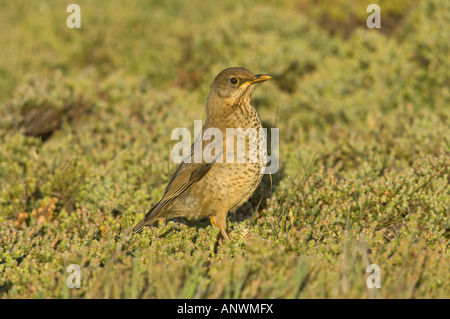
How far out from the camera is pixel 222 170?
503 centimetres

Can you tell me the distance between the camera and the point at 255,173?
16.4 ft

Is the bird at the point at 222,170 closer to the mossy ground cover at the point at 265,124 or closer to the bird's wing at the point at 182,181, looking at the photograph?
the bird's wing at the point at 182,181

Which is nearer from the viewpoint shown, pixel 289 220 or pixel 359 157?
pixel 289 220

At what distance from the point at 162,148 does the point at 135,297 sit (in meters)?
3.62

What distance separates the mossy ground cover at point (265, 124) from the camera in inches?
152

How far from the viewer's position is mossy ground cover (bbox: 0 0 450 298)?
3.85 m

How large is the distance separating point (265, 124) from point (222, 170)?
3252 mm

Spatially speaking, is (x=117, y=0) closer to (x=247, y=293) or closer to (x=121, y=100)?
(x=121, y=100)

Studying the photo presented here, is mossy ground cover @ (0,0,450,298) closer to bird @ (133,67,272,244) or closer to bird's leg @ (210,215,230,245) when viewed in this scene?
bird's leg @ (210,215,230,245)

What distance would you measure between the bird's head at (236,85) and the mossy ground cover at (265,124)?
97 centimetres

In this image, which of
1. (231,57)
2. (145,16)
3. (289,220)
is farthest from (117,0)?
(289,220)

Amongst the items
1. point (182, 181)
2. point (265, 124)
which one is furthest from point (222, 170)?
point (265, 124)
